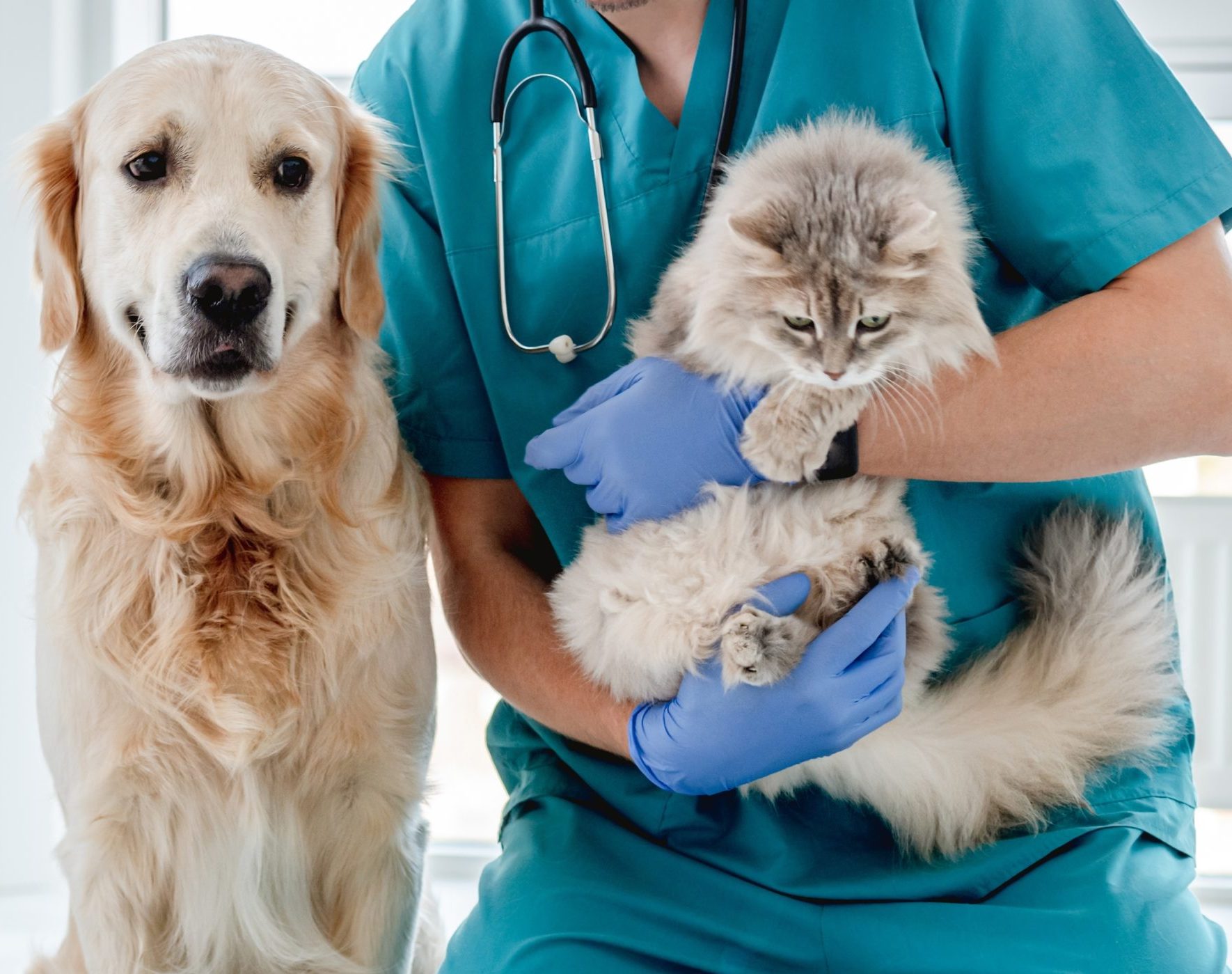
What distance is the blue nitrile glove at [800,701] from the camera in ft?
3.55

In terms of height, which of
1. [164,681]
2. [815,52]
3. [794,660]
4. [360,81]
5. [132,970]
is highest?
[815,52]

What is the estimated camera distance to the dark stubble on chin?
1.27 meters

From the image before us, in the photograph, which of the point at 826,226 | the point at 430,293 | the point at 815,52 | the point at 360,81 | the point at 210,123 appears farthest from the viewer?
the point at 360,81

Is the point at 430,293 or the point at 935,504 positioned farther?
the point at 430,293

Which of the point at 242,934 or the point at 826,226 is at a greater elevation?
the point at 826,226

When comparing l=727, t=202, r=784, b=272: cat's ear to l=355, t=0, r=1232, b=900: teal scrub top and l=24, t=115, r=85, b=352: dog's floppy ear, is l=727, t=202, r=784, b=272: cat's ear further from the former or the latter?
l=24, t=115, r=85, b=352: dog's floppy ear

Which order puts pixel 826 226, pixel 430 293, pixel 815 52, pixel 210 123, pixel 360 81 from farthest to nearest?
1. pixel 360 81
2. pixel 430 293
3. pixel 815 52
4. pixel 210 123
5. pixel 826 226

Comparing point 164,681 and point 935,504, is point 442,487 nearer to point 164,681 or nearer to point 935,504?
point 164,681

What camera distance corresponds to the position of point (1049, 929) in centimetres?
111

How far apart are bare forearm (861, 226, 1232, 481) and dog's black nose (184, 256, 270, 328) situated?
2.08 ft

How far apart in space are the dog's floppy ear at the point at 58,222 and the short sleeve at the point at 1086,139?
995 millimetres

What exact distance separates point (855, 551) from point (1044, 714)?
12.6 inches

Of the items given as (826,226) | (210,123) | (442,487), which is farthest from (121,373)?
(826,226)

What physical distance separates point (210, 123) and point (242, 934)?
88cm
